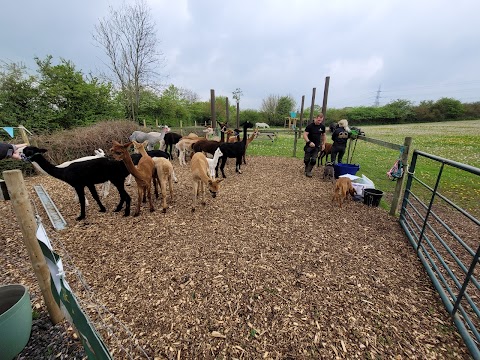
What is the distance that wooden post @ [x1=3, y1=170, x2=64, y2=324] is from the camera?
1.82 meters

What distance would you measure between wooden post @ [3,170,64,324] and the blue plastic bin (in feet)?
24.1

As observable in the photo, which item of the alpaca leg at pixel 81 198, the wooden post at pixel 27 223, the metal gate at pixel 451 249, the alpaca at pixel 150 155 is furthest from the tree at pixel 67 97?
the metal gate at pixel 451 249

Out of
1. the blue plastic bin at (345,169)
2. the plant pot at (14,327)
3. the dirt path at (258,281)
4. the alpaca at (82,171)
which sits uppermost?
the alpaca at (82,171)

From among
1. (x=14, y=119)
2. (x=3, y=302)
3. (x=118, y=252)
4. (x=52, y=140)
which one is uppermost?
(x=14, y=119)

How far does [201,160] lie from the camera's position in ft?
17.0

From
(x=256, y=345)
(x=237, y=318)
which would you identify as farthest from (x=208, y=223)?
(x=256, y=345)

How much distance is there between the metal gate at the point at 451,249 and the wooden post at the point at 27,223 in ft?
13.2

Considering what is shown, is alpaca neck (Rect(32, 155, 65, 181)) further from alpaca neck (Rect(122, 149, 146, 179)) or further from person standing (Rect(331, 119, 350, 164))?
person standing (Rect(331, 119, 350, 164))

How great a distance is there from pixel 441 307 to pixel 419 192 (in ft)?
17.8

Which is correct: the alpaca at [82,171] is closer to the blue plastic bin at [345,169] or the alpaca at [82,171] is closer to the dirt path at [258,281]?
the dirt path at [258,281]

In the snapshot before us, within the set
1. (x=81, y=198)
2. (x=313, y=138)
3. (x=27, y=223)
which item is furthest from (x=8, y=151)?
(x=313, y=138)

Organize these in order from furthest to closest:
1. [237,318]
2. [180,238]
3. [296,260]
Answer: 1. [180,238]
2. [296,260]
3. [237,318]

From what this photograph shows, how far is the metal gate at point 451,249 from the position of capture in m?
2.17

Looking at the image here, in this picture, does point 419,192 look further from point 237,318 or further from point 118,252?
point 118,252
